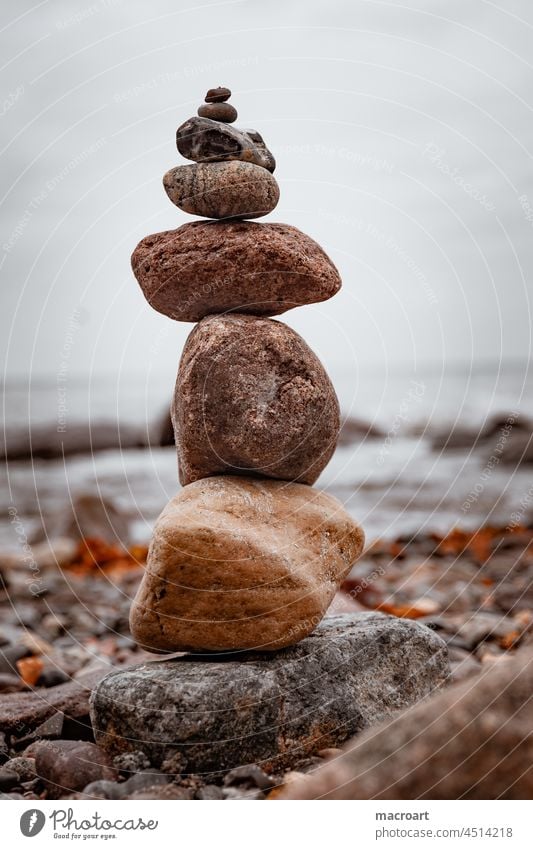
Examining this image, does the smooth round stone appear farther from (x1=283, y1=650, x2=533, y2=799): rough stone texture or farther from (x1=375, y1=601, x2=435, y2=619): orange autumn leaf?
(x1=375, y1=601, x2=435, y2=619): orange autumn leaf

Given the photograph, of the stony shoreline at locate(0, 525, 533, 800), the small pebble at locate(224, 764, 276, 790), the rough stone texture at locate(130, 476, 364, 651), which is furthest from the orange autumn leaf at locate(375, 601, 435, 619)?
the small pebble at locate(224, 764, 276, 790)

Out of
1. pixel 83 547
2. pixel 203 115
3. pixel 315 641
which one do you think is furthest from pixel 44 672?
pixel 83 547

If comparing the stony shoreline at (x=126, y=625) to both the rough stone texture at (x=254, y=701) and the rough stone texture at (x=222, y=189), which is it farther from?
the rough stone texture at (x=222, y=189)

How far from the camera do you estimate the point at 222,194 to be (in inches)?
277

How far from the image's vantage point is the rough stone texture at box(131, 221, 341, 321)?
6949 millimetres

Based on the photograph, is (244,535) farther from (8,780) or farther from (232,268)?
(8,780)

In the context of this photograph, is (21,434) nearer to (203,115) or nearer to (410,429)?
(410,429)

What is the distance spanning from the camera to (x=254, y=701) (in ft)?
21.0

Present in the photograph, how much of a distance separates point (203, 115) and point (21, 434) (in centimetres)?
3078

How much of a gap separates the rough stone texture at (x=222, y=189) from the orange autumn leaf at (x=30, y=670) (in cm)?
511

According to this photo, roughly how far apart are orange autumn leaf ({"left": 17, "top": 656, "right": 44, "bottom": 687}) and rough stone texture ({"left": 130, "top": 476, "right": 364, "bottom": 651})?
2858 mm

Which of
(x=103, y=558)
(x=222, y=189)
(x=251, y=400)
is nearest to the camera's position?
(x=251, y=400)

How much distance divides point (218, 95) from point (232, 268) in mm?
1473

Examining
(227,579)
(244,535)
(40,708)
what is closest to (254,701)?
(227,579)
